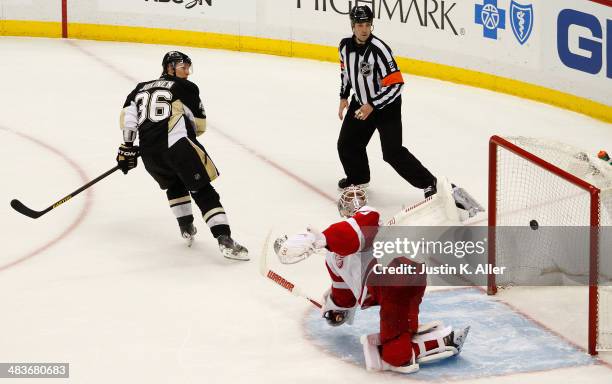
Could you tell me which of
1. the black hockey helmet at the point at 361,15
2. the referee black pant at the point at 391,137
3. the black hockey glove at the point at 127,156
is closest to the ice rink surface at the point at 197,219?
the referee black pant at the point at 391,137

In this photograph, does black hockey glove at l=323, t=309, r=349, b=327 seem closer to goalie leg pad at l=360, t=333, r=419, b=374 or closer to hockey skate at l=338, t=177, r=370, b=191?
goalie leg pad at l=360, t=333, r=419, b=374

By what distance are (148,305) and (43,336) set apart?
0.53 m

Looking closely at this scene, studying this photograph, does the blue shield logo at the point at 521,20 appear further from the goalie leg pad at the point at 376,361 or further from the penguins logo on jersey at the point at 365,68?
the goalie leg pad at the point at 376,361

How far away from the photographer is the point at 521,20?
29.1ft

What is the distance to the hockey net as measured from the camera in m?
5.26

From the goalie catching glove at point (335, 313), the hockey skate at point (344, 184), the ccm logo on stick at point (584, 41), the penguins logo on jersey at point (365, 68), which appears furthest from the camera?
the ccm logo on stick at point (584, 41)

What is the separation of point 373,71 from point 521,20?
252 cm

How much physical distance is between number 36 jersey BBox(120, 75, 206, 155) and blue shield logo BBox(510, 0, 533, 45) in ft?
11.1

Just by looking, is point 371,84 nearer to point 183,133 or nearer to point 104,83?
point 183,133

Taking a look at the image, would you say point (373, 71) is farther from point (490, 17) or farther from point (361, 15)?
point (490, 17)

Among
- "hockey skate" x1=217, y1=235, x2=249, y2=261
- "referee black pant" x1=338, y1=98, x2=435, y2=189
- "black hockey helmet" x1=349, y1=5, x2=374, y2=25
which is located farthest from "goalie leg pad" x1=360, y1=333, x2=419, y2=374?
"black hockey helmet" x1=349, y1=5, x2=374, y2=25

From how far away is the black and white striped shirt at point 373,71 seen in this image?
21.8 feet

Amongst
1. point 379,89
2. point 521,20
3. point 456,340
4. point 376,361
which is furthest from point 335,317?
point 521,20

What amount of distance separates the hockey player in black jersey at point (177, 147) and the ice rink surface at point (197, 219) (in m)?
0.19
